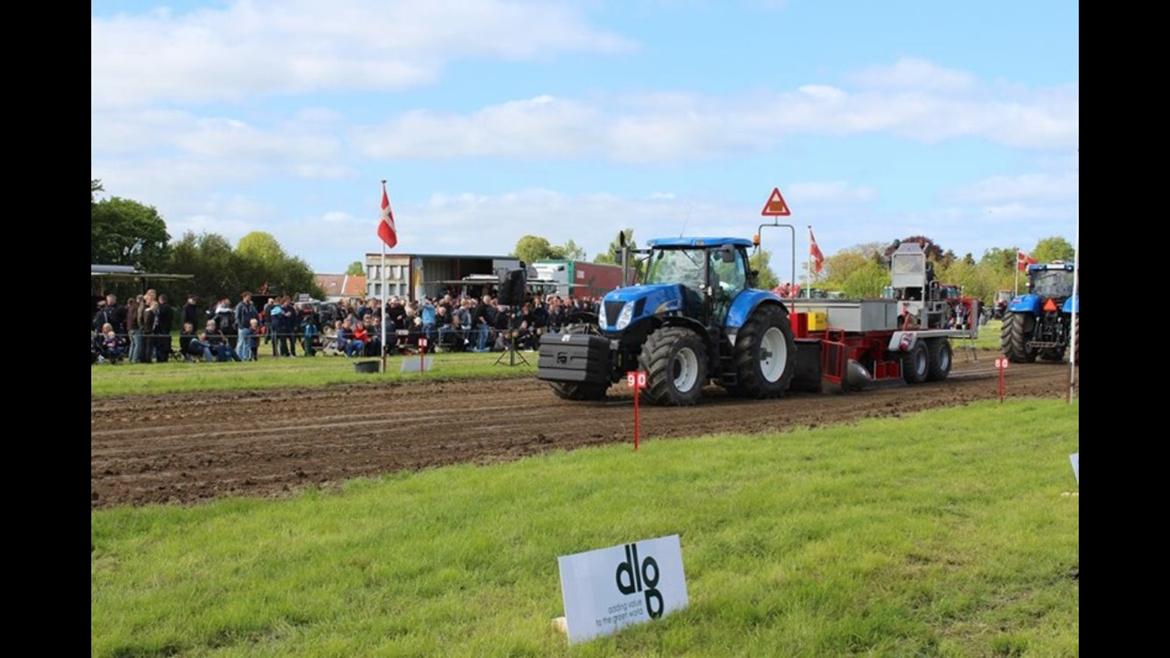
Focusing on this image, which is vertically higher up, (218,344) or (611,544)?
(218,344)

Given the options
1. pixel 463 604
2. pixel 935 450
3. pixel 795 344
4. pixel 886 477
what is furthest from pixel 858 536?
pixel 795 344

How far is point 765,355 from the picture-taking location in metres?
16.0

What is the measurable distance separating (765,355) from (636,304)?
2.57m

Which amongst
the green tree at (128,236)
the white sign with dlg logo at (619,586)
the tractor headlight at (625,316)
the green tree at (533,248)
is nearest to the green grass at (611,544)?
the white sign with dlg logo at (619,586)

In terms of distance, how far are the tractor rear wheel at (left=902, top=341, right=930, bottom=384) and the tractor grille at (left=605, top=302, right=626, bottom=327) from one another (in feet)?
22.4

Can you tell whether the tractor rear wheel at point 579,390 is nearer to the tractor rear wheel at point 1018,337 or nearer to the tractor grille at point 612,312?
the tractor grille at point 612,312

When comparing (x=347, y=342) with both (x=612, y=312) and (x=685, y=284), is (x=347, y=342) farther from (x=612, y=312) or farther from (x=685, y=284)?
(x=685, y=284)

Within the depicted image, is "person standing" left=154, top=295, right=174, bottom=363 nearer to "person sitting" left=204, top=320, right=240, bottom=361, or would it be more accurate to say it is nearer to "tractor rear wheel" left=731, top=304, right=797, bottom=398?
"person sitting" left=204, top=320, right=240, bottom=361

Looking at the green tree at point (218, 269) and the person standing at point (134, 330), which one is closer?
the person standing at point (134, 330)

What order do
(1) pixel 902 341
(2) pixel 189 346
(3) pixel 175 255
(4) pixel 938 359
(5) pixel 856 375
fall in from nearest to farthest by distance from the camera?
(5) pixel 856 375, (1) pixel 902 341, (4) pixel 938 359, (2) pixel 189 346, (3) pixel 175 255

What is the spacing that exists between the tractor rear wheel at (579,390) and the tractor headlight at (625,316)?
88 cm

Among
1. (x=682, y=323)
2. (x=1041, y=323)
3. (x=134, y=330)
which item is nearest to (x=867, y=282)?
(x=1041, y=323)

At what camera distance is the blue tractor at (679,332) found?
47.1ft

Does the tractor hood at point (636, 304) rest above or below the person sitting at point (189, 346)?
above
